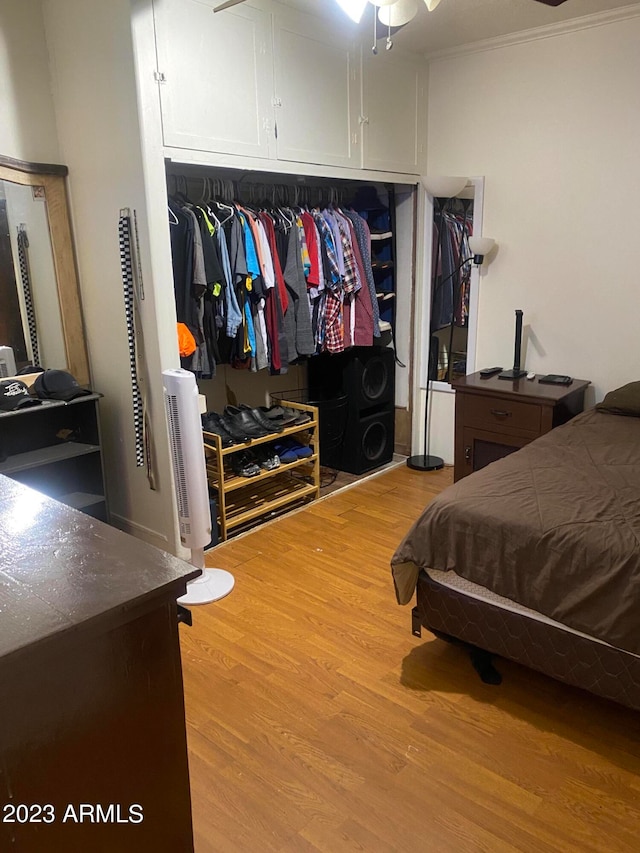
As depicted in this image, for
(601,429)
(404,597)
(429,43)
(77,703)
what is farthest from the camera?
(429,43)

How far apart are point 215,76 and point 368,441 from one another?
2276 mm

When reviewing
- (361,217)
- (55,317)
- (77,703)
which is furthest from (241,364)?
(77,703)

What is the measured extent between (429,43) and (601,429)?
92.8 inches

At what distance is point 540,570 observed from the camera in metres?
1.94

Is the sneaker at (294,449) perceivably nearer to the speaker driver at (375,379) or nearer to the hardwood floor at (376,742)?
the speaker driver at (375,379)

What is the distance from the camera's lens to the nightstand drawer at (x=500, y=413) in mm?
3318

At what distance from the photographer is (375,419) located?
Result: 4.16m

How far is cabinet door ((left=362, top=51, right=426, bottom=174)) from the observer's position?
3529 millimetres

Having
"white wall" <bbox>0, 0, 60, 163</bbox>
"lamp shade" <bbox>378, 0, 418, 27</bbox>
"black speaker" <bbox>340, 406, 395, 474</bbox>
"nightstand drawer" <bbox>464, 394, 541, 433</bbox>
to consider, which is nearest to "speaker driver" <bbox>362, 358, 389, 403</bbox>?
"black speaker" <bbox>340, 406, 395, 474</bbox>

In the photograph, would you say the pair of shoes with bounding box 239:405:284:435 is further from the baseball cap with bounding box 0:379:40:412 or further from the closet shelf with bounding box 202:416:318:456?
the baseball cap with bounding box 0:379:40:412

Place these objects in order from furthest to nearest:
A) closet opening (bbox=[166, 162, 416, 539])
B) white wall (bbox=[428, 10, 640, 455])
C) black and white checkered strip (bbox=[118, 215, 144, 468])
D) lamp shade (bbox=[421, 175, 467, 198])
Result: lamp shade (bbox=[421, 175, 467, 198]) < white wall (bbox=[428, 10, 640, 455]) < closet opening (bbox=[166, 162, 416, 539]) < black and white checkered strip (bbox=[118, 215, 144, 468])

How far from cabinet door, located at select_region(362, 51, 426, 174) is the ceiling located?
0.15 meters

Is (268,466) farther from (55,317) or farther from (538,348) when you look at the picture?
(538,348)

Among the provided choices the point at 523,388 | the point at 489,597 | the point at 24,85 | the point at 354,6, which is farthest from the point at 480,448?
the point at 24,85
